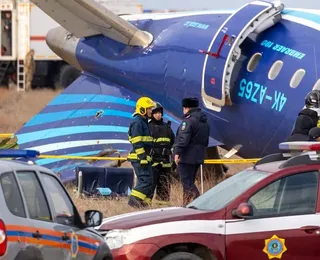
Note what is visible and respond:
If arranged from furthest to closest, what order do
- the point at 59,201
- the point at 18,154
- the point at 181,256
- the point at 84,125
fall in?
the point at 84,125 → the point at 181,256 → the point at 59,201 → the point at 18,154

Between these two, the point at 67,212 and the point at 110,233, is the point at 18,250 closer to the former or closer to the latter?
the point at 67,212

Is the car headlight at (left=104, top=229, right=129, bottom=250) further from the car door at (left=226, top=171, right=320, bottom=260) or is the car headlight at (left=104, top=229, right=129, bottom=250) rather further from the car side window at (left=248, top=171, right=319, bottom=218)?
the car side window at (left=248, top=171, right=319, bottom=218)

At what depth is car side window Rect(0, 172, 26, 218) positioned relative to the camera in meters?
7.67

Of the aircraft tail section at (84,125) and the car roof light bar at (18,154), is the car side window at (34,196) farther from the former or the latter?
the aircraft tail section at (84,125)

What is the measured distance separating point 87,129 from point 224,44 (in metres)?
3.70

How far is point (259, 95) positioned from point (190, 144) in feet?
6.63

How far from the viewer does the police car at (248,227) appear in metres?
10.1

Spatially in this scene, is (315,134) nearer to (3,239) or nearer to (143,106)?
(143,106)

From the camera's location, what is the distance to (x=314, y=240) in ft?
33.3

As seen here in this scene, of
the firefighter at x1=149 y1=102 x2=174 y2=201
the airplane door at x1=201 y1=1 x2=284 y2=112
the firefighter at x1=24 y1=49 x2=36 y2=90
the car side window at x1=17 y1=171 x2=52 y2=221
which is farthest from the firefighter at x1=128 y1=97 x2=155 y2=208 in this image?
the firefighter at x1=24 y1=49 x2=36 y2=90

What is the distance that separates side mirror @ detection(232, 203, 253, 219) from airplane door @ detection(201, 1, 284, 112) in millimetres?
6667

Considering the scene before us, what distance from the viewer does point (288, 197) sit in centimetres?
1043

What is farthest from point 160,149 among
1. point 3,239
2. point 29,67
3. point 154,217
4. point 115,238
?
point 29,67

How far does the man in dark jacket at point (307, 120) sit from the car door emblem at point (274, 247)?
4.17 m
